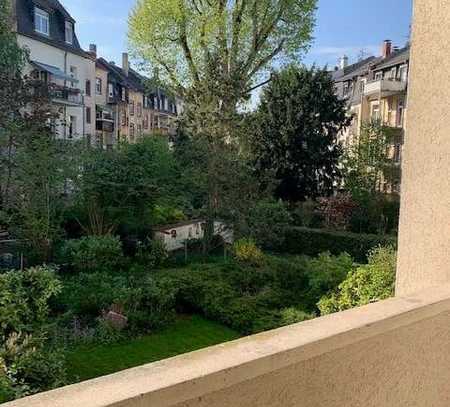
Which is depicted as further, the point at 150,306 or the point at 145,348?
the point at 150,306

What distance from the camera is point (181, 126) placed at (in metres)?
13.9

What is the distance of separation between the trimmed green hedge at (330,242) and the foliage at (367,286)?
555 cm

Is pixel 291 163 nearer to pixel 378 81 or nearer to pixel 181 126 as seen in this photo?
pixel 181 126

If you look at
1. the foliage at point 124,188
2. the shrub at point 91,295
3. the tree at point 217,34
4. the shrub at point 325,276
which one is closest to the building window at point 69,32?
the tree at point 217,34

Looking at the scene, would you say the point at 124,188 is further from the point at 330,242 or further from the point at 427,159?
the point at 427,159

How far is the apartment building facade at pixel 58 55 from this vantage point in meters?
22.0

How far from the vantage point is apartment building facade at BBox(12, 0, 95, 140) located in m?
22.0

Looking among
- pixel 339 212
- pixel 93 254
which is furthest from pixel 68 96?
pixel 93 254

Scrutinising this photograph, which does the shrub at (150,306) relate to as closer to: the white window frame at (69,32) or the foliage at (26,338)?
the foliage at (26,338)

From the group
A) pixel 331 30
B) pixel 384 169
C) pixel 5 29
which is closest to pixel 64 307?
pixel 5 29

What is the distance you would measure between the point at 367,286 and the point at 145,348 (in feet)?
11.9

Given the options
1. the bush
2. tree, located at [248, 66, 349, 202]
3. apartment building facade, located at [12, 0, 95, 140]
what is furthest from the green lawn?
apartment building facade, located at [12, 0, 95, 140]

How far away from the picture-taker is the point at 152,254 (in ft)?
41.0

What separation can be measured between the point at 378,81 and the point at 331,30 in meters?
7.94
